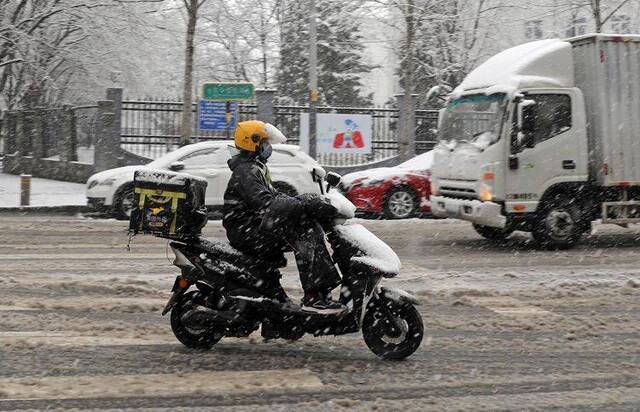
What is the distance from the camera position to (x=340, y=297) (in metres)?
5.89

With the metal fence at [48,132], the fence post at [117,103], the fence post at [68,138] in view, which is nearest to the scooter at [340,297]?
the fence post at [117,103]

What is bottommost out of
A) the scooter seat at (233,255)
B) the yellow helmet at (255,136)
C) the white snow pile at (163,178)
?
the scooter seat at (233,255)

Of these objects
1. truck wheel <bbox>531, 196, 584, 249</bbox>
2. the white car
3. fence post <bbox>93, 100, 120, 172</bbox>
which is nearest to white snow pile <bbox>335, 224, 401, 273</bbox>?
truck wheel <bbox>531, 196, 584, 249</bbox>

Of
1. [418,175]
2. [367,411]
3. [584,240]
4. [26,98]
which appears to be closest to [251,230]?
[367,411]

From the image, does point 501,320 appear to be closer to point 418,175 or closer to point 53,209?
point 418,175

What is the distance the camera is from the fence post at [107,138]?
22828 millimetres

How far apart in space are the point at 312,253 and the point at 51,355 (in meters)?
1.99

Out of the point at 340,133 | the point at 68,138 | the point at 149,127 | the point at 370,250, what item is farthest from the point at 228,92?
the point at 370,250

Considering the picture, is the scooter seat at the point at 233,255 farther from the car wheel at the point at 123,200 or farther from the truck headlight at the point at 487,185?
the car wheel at the point at 123,200

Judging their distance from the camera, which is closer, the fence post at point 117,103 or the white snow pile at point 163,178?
the white snow pile at point 163,178

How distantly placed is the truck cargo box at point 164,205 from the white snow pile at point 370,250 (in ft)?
3.39

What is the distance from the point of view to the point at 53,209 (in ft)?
60.8

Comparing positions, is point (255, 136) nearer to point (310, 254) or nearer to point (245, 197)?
point (245, 197)

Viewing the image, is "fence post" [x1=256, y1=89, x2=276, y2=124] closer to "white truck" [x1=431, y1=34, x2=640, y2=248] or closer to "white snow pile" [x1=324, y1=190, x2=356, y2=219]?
"white truck" [x1=431, y1=34, x2=640, y2=248]
